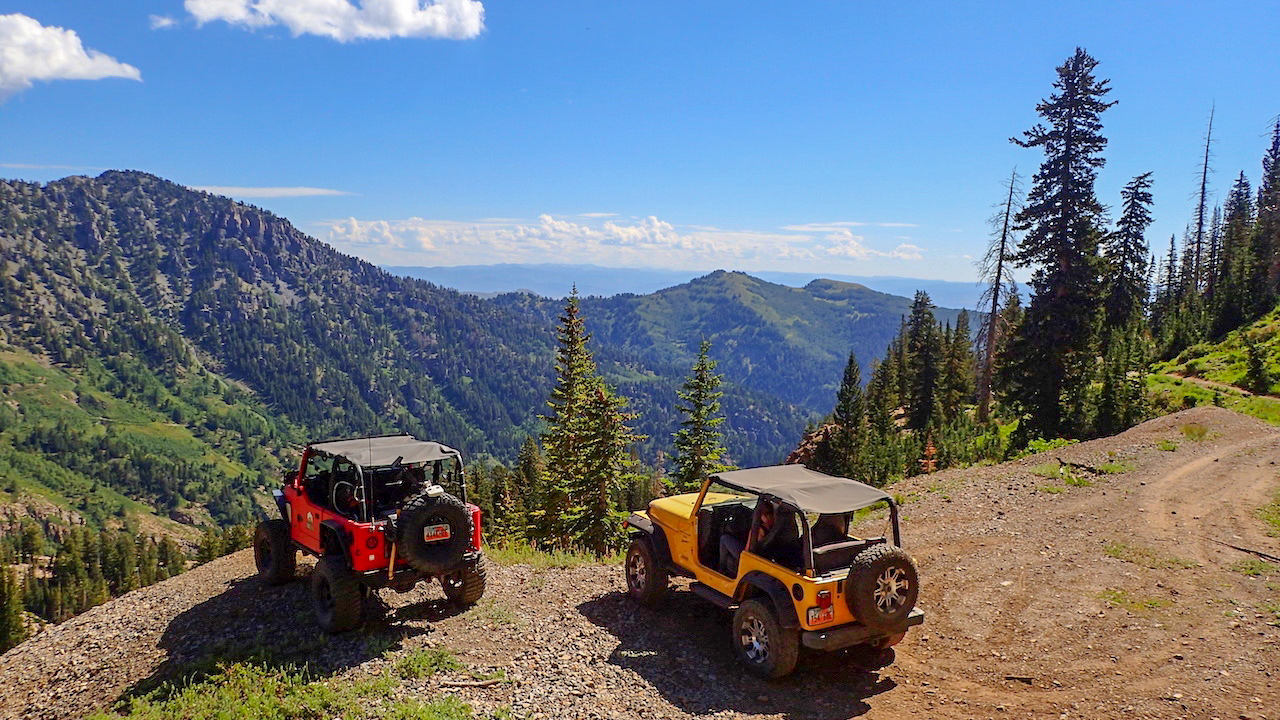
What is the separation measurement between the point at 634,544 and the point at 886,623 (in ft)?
14.7

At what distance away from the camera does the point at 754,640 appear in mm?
9031

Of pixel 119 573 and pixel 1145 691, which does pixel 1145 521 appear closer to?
pixel 1145 691

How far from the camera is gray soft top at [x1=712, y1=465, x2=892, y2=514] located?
8.78 m

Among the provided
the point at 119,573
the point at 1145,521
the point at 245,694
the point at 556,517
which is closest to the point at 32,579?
the point at 119,573

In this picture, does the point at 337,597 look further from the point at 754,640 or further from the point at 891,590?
the point at 891,590

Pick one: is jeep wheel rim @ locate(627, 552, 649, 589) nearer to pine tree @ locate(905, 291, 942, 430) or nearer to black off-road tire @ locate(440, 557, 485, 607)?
black off-road tire @ locate(440, 557, 485, 607)

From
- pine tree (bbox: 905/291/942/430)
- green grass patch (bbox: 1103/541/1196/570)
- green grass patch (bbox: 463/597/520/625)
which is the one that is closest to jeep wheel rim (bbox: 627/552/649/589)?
green grass patch (bbox: 463/597/520/625)

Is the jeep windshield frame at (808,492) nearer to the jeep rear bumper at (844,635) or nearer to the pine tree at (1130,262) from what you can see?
the jeep rear bumper at (844,635)

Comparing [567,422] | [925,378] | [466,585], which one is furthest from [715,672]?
[925,378]

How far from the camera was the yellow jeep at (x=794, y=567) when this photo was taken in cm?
841

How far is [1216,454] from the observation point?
66.6ft

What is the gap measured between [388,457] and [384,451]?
1.13ft

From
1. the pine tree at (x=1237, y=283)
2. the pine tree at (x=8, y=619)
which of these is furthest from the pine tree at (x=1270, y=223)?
the pine tree at (x=8, y=619)

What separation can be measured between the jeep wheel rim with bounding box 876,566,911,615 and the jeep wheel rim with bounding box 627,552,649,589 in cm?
415
